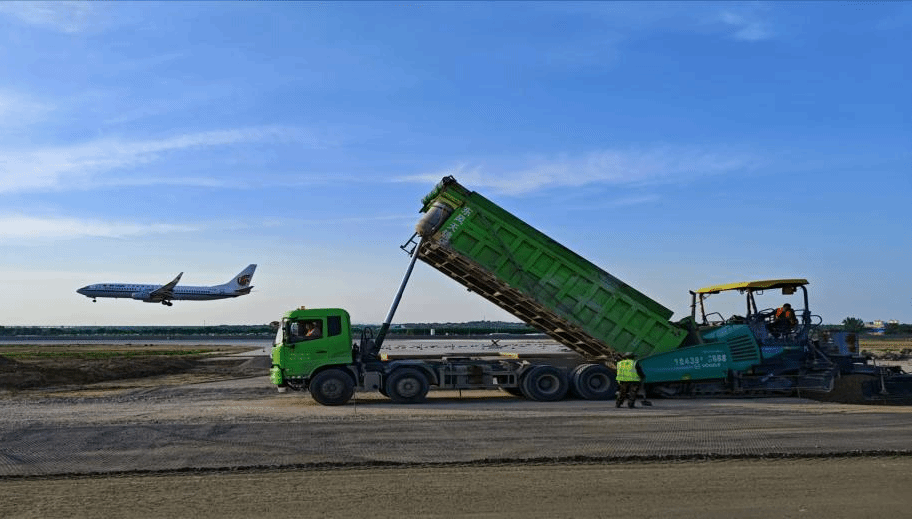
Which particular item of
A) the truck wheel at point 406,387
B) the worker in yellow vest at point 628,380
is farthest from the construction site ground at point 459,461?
the truck wheel at point 406,387

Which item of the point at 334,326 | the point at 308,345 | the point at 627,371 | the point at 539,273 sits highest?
the point at 539,273

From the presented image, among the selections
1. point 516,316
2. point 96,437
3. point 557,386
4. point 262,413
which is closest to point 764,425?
point 557,386

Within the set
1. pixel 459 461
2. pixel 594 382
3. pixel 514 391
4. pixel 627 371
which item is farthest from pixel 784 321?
pixel 459 461

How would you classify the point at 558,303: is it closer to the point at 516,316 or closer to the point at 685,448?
the point at 516,316

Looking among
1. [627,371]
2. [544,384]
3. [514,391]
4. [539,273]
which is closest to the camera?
[627,371]

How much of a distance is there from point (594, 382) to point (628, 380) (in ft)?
5.97

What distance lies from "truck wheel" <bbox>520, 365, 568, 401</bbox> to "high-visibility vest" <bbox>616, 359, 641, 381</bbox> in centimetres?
166

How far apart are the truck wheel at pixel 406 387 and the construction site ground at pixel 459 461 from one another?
4.37 ft

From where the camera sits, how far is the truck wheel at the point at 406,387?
66.3ft

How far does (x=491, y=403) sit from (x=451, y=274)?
3.45m

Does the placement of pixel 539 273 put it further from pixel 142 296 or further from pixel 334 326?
pixel 142 296

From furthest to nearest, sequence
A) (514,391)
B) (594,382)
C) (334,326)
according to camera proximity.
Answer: (514,391) → (594,382) → (334,326)

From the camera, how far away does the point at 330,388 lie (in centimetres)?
1972

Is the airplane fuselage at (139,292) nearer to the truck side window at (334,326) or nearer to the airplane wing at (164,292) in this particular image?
the airplane wing at (164,292)
